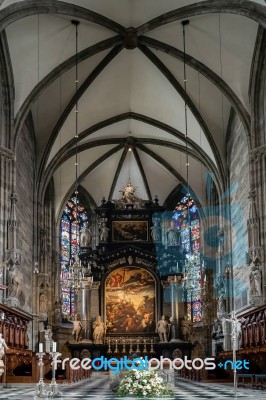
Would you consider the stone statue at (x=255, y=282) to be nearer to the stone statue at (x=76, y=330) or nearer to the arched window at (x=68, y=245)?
the stone statue at (x=76, y=330)

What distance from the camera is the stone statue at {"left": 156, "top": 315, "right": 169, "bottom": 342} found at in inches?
1486

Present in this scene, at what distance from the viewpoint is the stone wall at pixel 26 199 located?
29530mm

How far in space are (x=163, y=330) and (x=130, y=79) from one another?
1404 cm

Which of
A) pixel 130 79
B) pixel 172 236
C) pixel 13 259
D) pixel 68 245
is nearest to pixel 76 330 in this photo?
pixel 68 245

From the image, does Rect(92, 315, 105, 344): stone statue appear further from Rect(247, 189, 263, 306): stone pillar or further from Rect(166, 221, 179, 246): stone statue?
Rect(247, 189, 263, 306): stone pillar

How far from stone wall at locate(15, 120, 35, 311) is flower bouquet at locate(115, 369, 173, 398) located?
14917 millimetres

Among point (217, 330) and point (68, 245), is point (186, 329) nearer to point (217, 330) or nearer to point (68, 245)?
point (217, 330)

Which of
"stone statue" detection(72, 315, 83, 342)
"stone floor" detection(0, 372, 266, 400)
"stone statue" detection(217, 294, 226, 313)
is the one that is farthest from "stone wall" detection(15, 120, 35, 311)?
"stone floor" detection(0, 372, 266, 400)

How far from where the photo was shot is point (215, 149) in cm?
3269

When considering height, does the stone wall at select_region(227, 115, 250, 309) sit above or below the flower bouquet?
above

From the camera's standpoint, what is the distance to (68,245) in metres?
41.7

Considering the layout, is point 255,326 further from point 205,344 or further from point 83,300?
point 83,300

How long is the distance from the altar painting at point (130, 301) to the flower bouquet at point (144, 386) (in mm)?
24183

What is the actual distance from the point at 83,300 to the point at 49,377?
15.6 meters
